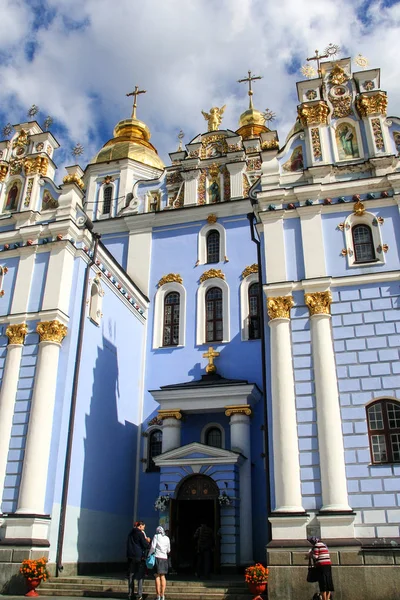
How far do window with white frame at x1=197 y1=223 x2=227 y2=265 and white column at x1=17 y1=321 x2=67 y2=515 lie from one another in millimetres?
7724

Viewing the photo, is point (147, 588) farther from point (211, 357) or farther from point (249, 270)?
point (249, 270)

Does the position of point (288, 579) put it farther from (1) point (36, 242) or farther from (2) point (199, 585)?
(1) point (36, 242)

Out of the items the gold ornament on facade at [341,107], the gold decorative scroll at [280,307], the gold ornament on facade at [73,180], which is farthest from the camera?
the gold ornament on facade at [73,180]

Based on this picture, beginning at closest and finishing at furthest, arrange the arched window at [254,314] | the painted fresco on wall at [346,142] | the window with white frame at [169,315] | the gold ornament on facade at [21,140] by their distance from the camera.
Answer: the painted fresco on wall at [346,142] < the arched window at [254,314] < the gold ornament on facade at [21,140] < the window with white frame at [169,315]

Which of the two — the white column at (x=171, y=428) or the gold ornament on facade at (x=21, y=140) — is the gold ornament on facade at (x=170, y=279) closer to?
the white column at (x=171, y=428)

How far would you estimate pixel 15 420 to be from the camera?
1562 centimetres

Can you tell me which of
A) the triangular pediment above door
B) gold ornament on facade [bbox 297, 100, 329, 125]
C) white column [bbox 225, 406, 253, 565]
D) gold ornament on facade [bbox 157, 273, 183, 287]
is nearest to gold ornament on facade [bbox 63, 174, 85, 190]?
gold ornament on facade [bbox 157, 273, 183, 287]

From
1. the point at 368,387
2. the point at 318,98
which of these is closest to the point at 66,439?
the point at 368,387

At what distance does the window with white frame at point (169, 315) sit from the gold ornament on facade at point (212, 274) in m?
0.89

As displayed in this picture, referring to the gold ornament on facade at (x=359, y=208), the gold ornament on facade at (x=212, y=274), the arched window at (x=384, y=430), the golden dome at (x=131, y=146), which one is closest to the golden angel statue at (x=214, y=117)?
the golden dome at (x=131, y=146)

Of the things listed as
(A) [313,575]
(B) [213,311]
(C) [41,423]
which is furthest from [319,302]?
(C) [41,423]

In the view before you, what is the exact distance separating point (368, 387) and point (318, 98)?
931 centimetres

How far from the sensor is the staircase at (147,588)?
1261cm

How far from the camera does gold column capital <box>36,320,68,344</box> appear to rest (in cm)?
1627
